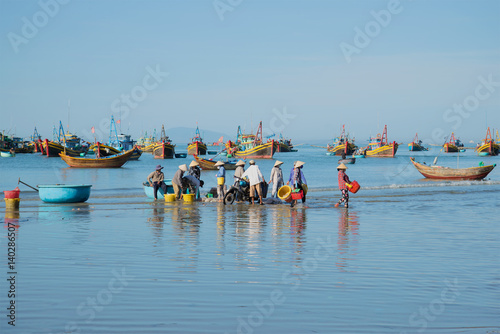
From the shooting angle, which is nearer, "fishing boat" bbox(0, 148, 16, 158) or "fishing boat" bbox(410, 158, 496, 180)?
"fishing boat" bbox(410, 158, 496, 180)

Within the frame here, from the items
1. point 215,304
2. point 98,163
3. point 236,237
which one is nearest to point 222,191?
point 236,237

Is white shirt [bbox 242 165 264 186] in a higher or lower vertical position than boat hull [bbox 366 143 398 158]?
higher

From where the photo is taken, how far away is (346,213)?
18.8m

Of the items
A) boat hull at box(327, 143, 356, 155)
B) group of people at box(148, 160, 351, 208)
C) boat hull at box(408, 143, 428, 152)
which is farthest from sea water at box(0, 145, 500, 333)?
boat hull at box(408, 143, 428, 152)

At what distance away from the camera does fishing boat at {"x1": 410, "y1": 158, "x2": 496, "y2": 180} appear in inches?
1564

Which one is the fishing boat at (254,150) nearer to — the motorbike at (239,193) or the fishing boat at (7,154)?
the fishing boat at (7,154)

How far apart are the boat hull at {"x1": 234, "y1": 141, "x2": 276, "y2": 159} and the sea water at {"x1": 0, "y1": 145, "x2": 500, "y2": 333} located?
83076 millimetres

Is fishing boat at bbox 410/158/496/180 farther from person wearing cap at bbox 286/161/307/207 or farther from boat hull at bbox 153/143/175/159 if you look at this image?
boat hull at bbox 153/143/175/159

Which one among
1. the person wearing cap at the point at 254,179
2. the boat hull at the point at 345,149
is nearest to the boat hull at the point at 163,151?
the boat hull at the point at 345,149

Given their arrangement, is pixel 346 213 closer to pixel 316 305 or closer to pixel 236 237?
pixel 236 237

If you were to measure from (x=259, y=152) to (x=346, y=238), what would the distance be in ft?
289

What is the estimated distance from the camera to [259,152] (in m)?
101

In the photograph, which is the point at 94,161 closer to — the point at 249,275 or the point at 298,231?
the point at 298,231

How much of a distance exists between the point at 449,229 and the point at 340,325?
937cm
